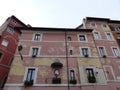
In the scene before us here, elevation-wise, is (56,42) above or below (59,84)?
above

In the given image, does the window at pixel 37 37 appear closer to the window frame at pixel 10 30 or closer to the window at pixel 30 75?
the window at pixel 30 75

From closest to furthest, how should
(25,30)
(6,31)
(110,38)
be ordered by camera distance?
(25,30) → (110,38) → (6,31)

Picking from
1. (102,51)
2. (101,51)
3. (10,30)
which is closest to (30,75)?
(101,51)

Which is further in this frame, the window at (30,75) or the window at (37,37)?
the window at (37,37)

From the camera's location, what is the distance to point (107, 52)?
15992 millimetres

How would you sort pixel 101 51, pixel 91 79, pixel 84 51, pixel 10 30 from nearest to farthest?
pixel 91 79 → pixel 84 51 → pixel 101 51 → pixel 10 30

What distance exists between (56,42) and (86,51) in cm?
474

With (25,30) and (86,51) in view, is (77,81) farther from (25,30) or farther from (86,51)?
(25,30)

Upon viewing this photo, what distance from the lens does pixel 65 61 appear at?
14062 mm

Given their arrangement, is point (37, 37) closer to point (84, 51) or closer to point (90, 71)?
point (84, 51)

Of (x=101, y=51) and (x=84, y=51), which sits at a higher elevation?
(x=101, y=51)

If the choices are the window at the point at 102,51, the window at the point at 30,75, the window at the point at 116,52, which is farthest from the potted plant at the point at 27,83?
the window at the point at 116,52

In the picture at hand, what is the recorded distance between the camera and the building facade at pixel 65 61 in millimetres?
12159

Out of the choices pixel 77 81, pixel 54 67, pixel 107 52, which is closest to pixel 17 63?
pixel 54 67
